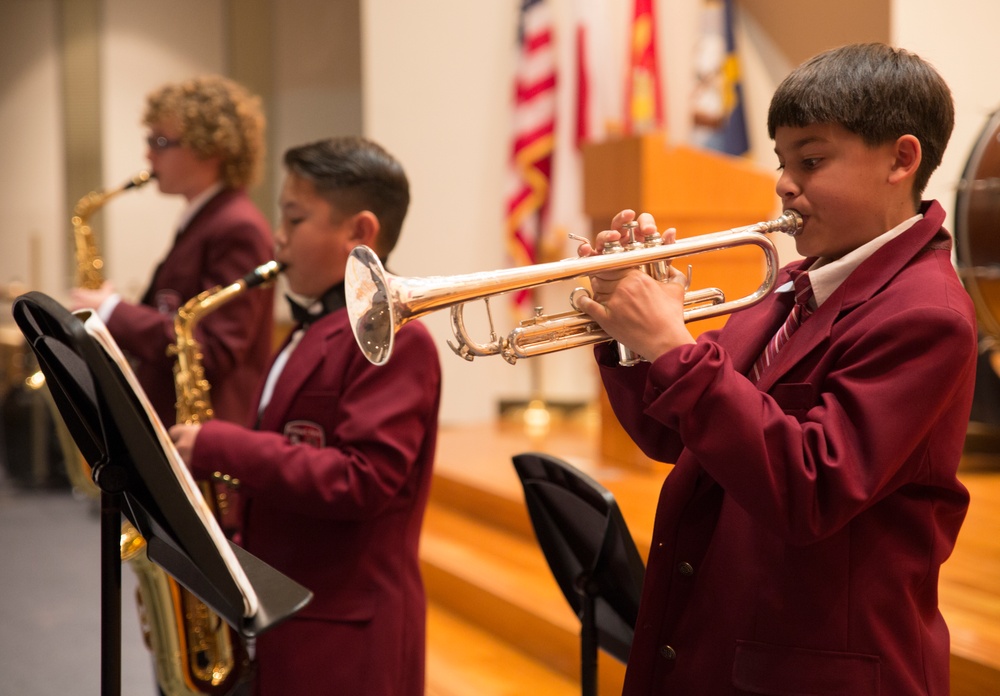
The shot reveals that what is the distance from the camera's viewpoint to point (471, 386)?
20.6 ft

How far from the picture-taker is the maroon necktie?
58.1 inches

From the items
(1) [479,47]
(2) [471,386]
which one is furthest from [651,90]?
(2) [471,386]

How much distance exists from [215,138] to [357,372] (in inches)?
64.7

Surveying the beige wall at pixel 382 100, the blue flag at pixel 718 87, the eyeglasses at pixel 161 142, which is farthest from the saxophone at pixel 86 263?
the blue flag at pixel 718 87

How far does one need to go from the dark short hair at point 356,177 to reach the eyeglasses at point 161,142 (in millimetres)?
1287

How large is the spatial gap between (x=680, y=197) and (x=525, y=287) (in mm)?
2691

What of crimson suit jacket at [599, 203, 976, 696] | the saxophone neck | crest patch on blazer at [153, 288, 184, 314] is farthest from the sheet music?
crest patch on blazer at [153, 288, 184, 314]

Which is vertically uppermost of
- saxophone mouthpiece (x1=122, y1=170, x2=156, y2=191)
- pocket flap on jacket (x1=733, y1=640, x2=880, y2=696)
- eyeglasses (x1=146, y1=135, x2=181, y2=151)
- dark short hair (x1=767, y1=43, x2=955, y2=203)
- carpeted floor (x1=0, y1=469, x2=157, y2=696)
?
eyeglasses (x1=146, y1=135, x2=181, y2=151)

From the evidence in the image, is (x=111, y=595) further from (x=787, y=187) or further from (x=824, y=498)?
(x=787, y=187)

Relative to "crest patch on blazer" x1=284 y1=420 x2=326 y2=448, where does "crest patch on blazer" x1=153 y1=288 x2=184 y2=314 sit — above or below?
above

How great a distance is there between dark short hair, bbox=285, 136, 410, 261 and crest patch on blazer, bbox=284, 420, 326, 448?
407mm

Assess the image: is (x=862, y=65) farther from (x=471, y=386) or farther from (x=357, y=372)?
(x=471, y=386)

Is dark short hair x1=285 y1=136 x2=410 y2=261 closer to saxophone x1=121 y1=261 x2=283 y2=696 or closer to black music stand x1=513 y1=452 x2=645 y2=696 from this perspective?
saxophone x1=121 y1=261 x2=283 y2=696

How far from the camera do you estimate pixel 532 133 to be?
19.6 feet
